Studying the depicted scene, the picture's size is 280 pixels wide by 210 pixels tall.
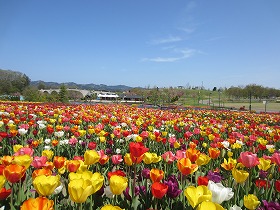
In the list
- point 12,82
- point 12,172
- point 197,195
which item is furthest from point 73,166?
point 12,82

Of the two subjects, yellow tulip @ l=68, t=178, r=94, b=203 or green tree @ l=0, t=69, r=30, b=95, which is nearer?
yellow tulip @ l=68, t=178, r=94, b=203

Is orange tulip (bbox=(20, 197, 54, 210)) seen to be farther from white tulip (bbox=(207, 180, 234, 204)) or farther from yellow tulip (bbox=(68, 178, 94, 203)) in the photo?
white tulip (bbox=(207, 180, 234, 204))

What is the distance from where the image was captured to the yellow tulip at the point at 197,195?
165cm


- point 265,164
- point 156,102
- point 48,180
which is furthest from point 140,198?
point 156,102

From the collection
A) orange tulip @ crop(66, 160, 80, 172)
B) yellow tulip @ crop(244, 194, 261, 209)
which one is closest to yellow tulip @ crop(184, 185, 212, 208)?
yellow tulip @ crop(244, 194, 261, 209)

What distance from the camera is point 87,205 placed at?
208 centimetres

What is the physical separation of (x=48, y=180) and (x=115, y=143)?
3.49 metres

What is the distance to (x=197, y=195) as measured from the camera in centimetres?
171

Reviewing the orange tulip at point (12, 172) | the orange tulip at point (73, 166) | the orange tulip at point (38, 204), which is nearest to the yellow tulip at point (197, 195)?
the orange tulip at point (38, 204)

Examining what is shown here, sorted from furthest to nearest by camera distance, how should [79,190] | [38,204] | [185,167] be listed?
[185,167] → [79,190] → [38,204]

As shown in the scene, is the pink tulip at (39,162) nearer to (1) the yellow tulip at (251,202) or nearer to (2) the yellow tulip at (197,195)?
(2) the yellow tulip at (197,195)

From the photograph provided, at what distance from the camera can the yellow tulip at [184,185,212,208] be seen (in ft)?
5.41

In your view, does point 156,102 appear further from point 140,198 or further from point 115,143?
point 140,198

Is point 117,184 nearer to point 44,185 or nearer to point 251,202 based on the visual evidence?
point 44,185
